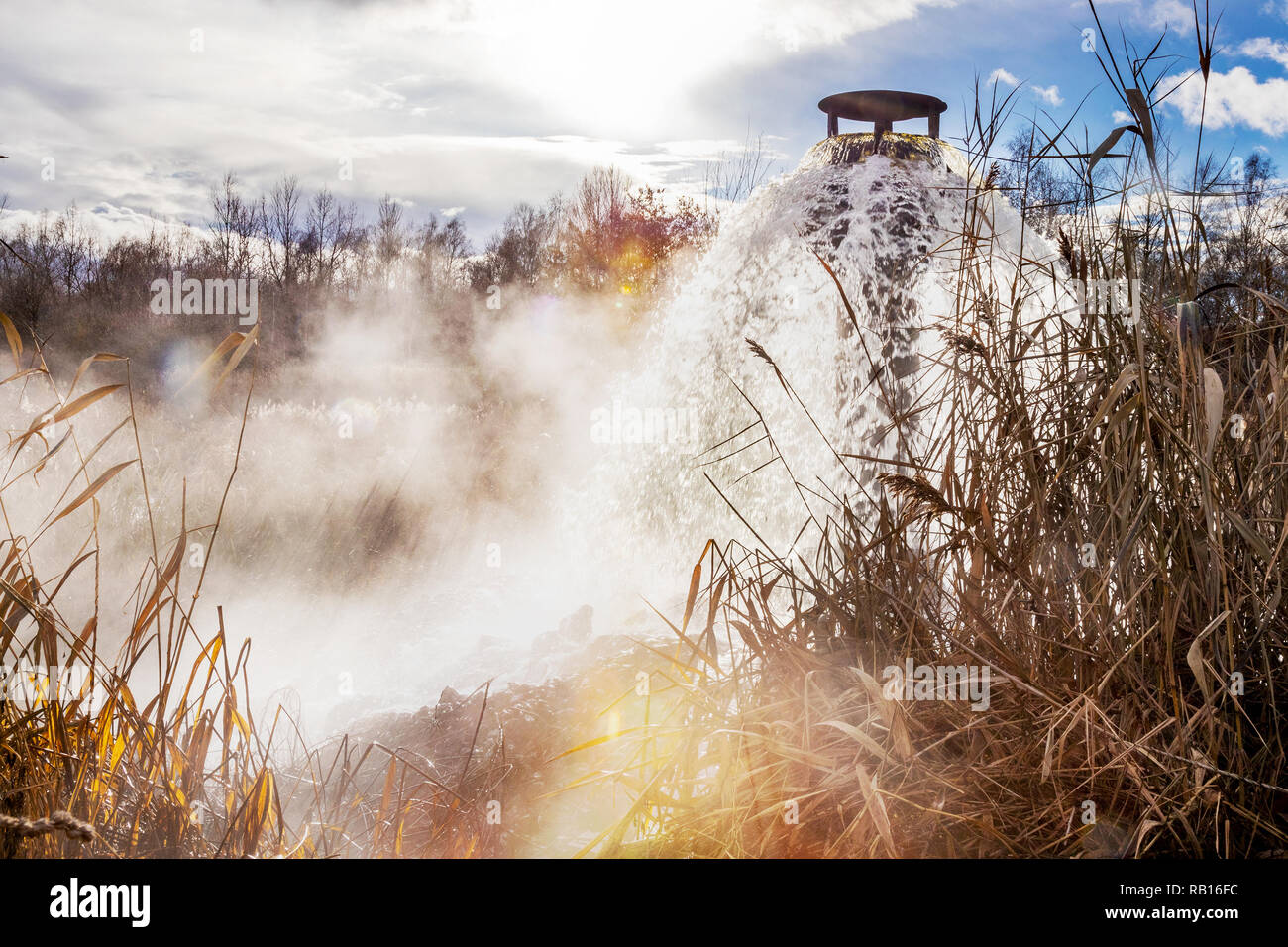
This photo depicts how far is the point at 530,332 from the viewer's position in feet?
42.0

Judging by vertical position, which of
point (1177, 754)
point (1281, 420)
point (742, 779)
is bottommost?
point (742, 779)

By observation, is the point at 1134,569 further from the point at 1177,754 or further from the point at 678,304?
the point at 678,304

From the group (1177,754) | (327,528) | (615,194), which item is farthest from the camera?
(615,194)

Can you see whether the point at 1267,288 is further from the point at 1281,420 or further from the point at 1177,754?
the point at 1177,754

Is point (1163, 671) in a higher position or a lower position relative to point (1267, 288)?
lower

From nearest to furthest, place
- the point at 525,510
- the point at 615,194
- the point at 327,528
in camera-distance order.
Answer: the point at 327,528, the point at 525,510, the point at 615,194

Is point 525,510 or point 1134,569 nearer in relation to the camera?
point 1134,569

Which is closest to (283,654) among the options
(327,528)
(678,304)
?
(327,528)

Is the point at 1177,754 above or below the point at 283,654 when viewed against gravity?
above

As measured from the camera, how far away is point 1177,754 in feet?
3.77

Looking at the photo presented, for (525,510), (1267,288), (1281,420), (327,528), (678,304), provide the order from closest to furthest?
1. (1281,420)
2. (1267,288)
3. (678,304)
4. (327,528)
5. (525,510)

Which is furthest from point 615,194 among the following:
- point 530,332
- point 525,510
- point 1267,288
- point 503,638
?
point 1267,288
